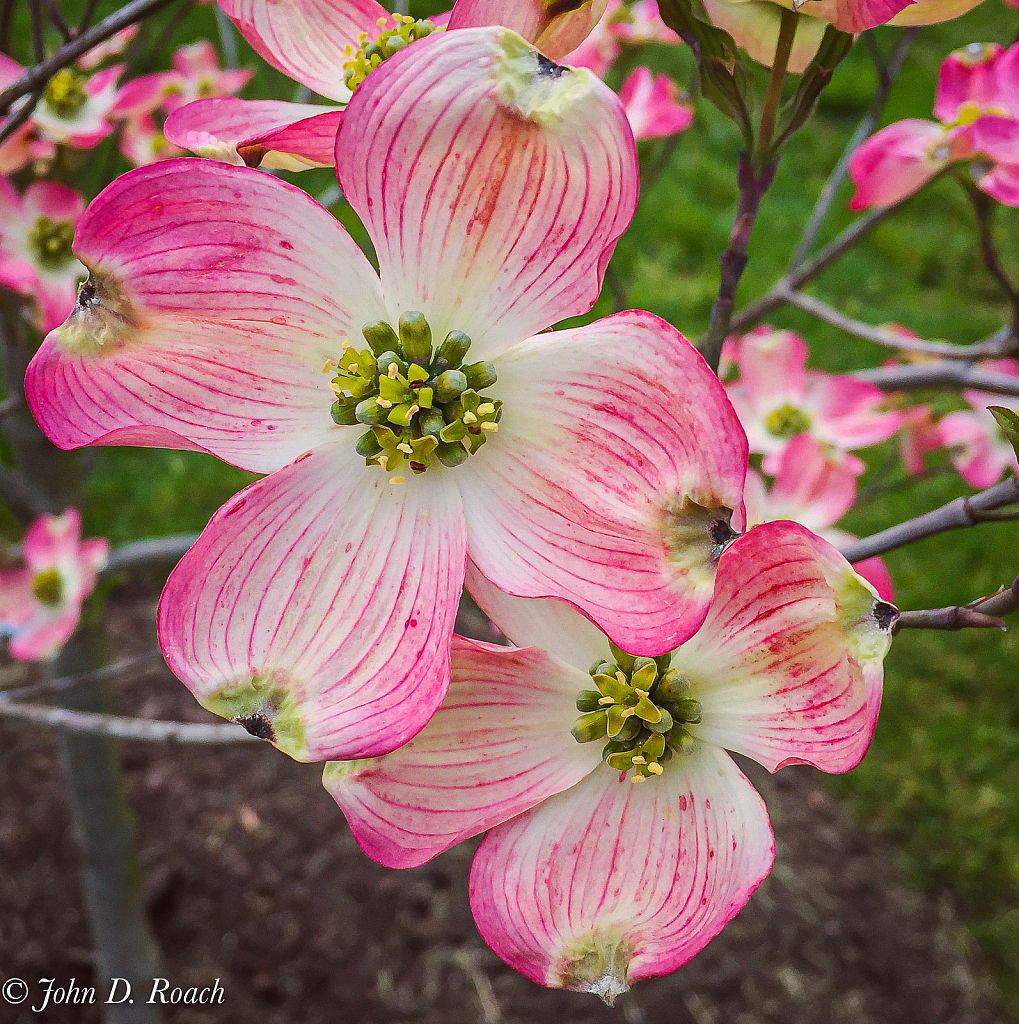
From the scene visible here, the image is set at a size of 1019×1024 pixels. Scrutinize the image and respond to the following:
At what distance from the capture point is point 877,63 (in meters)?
0.82

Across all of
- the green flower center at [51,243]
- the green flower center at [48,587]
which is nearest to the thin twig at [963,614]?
the green flower center at [51,243]

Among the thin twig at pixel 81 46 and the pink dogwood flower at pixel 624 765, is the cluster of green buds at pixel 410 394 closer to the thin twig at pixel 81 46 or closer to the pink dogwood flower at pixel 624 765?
the pink dogwood flower at pixel 624 765

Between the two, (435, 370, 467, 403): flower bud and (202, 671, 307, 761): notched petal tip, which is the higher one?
(435, 370, 467, 403): flower bud

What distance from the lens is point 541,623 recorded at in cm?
44

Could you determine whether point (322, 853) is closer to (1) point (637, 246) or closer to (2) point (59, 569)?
(2) point (59, 569)

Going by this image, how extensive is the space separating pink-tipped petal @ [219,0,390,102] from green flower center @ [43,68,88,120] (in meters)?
0.56

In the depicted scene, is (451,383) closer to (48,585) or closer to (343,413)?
(343,413)

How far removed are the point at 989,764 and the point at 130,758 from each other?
1662mm

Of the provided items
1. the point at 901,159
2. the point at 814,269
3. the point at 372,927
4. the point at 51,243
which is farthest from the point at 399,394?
the point at 372,927

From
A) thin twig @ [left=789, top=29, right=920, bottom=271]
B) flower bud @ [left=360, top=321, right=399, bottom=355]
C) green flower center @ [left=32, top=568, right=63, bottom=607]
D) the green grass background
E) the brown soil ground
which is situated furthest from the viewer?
the green grass background

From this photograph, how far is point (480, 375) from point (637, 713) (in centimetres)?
17

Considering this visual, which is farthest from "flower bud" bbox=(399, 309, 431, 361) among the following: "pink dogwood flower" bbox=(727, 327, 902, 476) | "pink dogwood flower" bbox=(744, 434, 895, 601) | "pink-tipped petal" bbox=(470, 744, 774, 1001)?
"pink dogwood flower" bbox=(727, 327, 902, 476)

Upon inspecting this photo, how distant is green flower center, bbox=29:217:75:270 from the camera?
0.98 m

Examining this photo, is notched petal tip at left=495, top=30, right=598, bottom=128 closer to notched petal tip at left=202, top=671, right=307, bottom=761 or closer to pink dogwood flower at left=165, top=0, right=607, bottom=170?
pink dogwood flower at left=165, top=0, right=607, bottom=170
